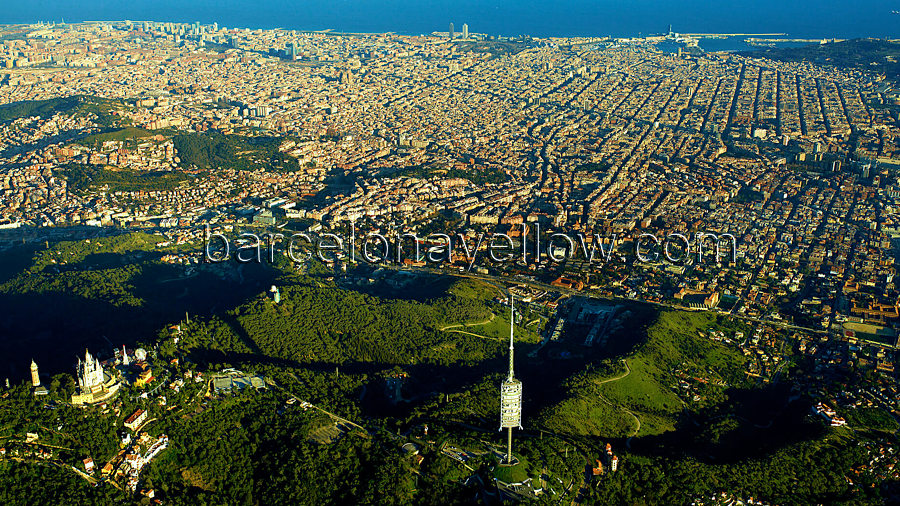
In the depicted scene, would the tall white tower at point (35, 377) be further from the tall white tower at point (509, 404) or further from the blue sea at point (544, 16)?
the blue sea at point (544, 16)

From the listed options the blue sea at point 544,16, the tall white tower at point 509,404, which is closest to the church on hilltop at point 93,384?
the tall white tower at point 509,404

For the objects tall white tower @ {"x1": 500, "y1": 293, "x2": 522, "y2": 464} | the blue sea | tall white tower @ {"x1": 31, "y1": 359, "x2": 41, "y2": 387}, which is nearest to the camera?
tall white tower @ {"x1": 500, "y1": 293, "x2": 522, "y2": 464}

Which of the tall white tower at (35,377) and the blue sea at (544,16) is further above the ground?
the blue sea at (544,16)

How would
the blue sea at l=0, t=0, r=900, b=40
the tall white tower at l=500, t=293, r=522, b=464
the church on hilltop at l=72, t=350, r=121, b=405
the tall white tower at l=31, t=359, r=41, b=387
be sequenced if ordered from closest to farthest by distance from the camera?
the tall white tower at l=500, t=293, r=522, b=464
the church on hilltop at l=72, t=350, r=121, b=405
the tall white tower at l=31, t=359, r=41, b=387
the blue sea at l=0, t=0, r=900, b=40

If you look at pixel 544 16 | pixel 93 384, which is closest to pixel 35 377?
pixel 93 384

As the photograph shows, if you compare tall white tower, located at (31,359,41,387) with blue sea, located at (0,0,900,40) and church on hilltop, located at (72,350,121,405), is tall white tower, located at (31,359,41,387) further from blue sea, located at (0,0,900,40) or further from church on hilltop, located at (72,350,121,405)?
blue sea, located at (0,0,900,40)

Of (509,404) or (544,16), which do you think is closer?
(509,404)

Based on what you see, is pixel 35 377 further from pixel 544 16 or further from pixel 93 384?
pixel 544 16

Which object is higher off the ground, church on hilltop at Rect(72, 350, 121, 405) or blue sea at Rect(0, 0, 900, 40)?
blue sea at Rect(0, 0, 900, 40)

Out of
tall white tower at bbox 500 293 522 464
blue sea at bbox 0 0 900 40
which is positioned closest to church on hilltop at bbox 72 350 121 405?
tall white tower at bbox 500 293 522 464

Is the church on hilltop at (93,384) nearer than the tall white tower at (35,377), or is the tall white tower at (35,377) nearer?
the church on hilltop at (93,384)
